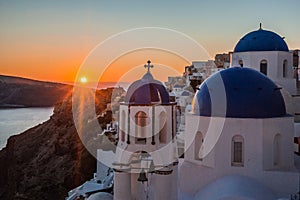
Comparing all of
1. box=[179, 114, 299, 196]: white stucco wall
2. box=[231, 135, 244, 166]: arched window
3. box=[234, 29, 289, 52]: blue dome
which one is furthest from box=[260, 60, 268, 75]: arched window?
box=[231, 135, 244, 166]: arched window

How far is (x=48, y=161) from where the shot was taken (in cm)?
3184

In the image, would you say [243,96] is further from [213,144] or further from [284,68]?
[284,68]

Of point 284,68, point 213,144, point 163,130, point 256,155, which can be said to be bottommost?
point 256,155

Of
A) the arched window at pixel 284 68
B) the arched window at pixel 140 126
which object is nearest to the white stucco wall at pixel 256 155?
the arched window at pixel 140 126

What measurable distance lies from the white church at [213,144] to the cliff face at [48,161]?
16.5m

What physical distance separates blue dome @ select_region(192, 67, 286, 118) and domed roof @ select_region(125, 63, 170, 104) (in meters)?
1.33

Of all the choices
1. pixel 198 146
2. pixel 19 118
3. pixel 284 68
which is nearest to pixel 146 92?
pixel 198 146

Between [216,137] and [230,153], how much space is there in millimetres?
511

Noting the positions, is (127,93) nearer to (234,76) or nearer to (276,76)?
(234,76)

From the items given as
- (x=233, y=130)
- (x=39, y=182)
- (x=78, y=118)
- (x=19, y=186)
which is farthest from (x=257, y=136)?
(x=78, y=118)

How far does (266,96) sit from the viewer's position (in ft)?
29.9

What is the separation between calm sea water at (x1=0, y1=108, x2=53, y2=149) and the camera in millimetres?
57594

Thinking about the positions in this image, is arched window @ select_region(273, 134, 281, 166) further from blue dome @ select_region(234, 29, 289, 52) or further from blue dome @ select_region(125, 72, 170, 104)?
blue dome @ select_region(234, 29, 289, 52)

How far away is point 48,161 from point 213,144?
25.3 metres
